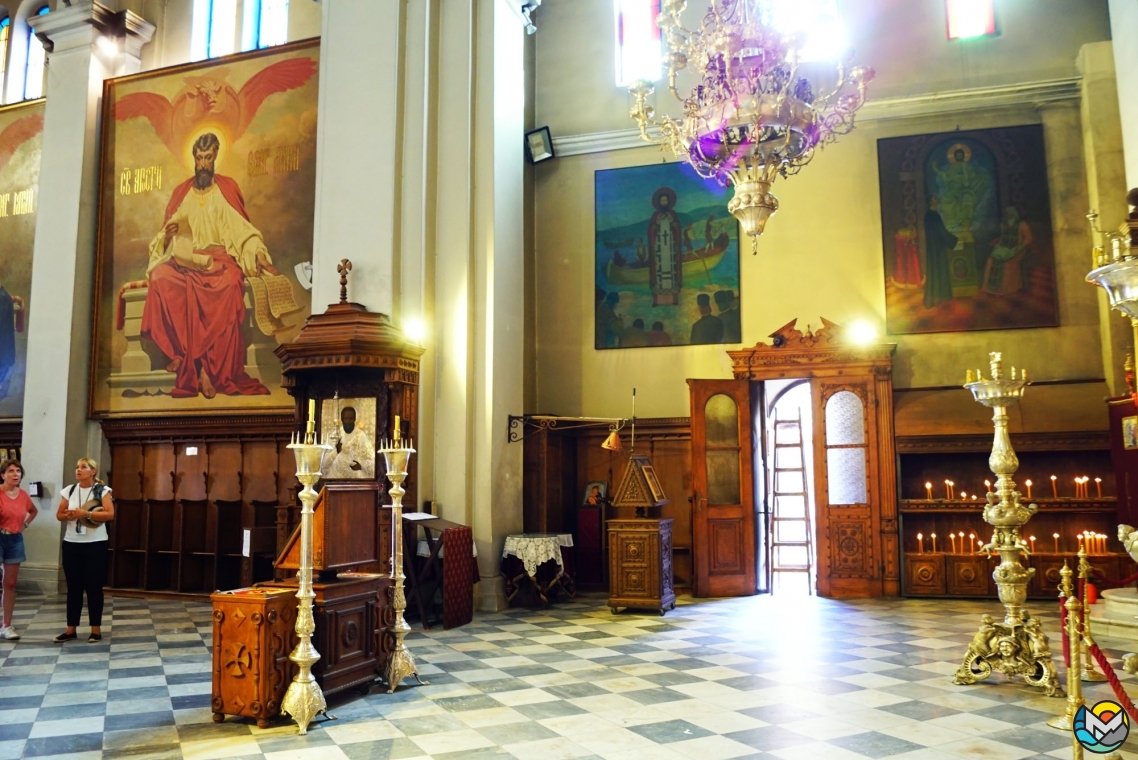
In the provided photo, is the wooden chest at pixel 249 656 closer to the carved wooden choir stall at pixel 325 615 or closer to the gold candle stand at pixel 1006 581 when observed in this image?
the carved wooden choir stall at pixel 325 615

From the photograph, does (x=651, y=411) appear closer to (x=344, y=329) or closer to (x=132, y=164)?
(x=344, y=329)

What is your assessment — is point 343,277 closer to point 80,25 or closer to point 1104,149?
point 80,25

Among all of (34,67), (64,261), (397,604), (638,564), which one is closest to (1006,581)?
(638,564)

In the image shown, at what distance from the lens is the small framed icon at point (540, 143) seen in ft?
38.6

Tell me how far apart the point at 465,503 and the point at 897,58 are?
307 inches

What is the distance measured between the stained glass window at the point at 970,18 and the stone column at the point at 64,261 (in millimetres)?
11269

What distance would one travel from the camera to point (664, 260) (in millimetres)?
11578

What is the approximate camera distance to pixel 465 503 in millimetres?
9273

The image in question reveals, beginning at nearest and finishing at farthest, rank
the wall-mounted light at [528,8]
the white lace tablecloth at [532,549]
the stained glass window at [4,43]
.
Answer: the white lace tablecloth at [532,549] < the wall-mounted light at [528,8] < the stained glass window at [4,43]

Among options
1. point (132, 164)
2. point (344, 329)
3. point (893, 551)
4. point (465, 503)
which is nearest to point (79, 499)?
point (344, 329)

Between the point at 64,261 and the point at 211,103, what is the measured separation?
291cm

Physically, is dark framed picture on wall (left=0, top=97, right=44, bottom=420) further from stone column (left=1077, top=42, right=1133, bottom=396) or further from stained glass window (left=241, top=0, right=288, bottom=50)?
stone column (left=1077, top=42, right=1133, bottom=396)

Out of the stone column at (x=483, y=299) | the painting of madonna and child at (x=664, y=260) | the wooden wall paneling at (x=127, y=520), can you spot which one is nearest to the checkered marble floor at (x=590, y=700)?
the stone column at (x=483, y=299)

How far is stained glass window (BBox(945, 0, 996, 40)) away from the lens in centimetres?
1099
